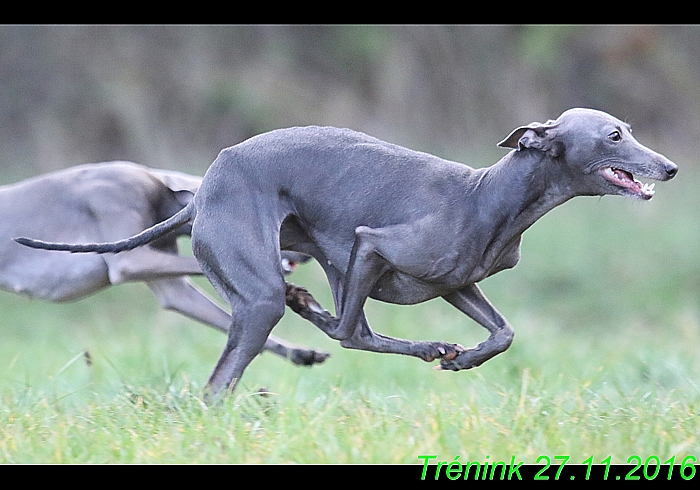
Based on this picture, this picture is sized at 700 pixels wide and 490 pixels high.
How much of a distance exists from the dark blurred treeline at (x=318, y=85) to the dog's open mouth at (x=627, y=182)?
10538 mm

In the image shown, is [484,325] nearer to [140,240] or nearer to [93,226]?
[140,240]

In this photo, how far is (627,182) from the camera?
445 cm

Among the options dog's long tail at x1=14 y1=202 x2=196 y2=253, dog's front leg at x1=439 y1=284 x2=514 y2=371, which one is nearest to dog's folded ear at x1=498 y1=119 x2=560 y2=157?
dog's front leg at x1=439 y1=284 x2=514 y2=371

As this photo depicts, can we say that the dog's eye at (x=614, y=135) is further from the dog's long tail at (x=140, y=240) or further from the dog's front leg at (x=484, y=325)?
the dog's long tail at (x=140, y=240)

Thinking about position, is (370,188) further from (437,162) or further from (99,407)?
(99,407)

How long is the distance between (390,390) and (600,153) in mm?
2091

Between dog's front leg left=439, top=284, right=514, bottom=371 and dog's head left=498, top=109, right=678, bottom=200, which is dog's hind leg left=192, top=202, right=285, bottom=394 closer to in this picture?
dog's front leg left=439, top=284, right=514, bottom=371

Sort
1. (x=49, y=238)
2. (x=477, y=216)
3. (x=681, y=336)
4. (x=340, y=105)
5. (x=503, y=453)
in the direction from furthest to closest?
1. (x=340, y=105)
2. (x=681, y=336)
3. (x=49, y=238)
4. (x=477, y=216)
5. (x=503, y=453)

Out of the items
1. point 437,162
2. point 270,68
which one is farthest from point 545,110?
point 437,162

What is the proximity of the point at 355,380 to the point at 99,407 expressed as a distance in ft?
6.87

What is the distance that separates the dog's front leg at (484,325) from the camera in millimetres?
4922

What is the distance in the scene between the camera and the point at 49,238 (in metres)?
6.27

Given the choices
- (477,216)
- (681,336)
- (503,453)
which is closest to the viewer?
(503,453)

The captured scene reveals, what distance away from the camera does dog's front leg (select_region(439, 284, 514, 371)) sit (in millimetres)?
4922
